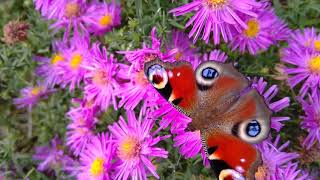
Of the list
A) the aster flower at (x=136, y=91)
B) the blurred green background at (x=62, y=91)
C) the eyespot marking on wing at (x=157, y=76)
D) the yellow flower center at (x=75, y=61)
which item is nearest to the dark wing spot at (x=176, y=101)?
the eyespot marking on wing at (x=157, y=76)

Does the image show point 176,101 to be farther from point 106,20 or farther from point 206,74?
point 106,20

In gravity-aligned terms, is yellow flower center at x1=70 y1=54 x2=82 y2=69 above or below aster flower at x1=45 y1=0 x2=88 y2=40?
below

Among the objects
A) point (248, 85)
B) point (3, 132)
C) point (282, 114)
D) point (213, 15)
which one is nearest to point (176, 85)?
point (248, 85)

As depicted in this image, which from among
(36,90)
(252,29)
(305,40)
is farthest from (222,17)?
(36,90)

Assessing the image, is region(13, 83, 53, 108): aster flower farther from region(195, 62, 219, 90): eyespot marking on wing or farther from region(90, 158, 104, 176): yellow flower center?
region(195, 62, 219, 90): eyespot marking on wing

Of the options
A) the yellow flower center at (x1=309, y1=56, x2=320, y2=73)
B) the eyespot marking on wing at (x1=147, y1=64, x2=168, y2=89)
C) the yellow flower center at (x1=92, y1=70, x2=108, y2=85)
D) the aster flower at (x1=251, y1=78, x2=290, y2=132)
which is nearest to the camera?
the eyespot marking on wing at (x1=147, y1=64, x2=168, y2=89)

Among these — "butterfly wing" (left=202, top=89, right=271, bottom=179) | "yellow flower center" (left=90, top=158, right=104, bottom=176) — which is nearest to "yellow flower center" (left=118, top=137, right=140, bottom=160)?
"yellow flower center" (left=90, top=158, right=104, bottom=176)

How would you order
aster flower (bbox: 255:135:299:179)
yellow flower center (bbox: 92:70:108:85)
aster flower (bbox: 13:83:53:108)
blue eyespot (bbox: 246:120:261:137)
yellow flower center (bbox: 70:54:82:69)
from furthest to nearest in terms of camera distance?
1. aster flower (bbox: 13:83:53:108)
2. yellow flower center (bbox: 70:54:82:69)
3. yellow flower center (bbox: 92:70:108:85)
4. aster flower (bbox: 255:135:299:179)
5. blue eyespot (bbox: 246:120:261:137)
